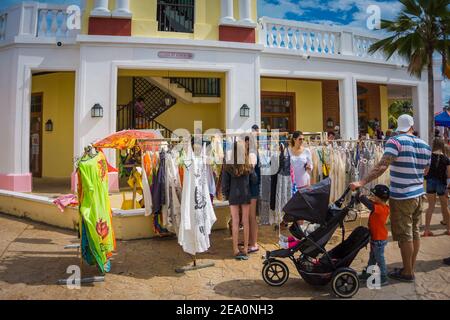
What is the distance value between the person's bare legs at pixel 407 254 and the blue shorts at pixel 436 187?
7.74 feet

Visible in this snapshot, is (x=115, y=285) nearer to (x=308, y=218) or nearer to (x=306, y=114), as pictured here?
(x=308, y=218)

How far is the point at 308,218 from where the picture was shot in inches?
146

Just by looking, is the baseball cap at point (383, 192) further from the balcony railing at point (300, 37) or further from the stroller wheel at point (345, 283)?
the balcony railing at point (300, 37)

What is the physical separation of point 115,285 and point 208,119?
10024 mm

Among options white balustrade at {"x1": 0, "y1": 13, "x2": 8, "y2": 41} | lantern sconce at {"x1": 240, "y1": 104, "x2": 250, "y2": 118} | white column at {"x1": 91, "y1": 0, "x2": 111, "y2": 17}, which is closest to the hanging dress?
lantern sconce at {"x1": 240, "y1": 104, "x2": 250, "y2": 118}

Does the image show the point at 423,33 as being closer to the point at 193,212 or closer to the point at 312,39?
the point at 312,39

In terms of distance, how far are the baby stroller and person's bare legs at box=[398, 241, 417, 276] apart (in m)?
0.45

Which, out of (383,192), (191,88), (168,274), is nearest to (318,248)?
(383,192)

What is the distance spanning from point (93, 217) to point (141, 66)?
6168mm

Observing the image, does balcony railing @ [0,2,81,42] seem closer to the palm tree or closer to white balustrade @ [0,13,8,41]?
white balustrade @ [0,13,8,41]

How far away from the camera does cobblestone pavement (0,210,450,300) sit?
367 centimetres

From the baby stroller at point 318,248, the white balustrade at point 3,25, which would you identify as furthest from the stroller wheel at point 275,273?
the white balustrade at point 3,25

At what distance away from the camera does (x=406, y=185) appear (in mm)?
3820
